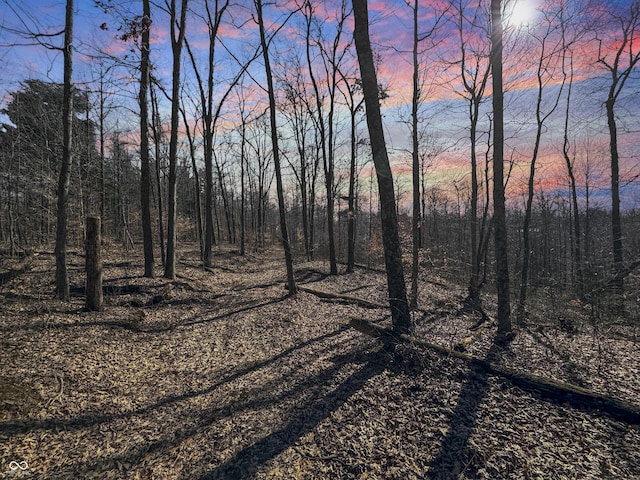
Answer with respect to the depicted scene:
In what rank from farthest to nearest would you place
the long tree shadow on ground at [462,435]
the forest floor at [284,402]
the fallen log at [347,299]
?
the fallen log at [347,299] → the forest floor at [284,402] → the long tree shadow on ground at [462,435]

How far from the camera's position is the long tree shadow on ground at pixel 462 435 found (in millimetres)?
3129

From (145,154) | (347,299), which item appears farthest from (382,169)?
(145,154)

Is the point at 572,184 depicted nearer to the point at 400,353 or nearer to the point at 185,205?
the point at 400,353

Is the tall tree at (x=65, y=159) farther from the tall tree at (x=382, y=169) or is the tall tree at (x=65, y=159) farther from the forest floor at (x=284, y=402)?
the tall tree at (x=382, y=169)

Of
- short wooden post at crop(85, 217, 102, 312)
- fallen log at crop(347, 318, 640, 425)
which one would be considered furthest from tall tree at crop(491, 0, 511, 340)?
short wooden post at crop(85, 217, 102, 312)

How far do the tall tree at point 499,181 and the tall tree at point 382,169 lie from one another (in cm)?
259

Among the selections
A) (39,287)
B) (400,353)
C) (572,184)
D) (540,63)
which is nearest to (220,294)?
(39,287)

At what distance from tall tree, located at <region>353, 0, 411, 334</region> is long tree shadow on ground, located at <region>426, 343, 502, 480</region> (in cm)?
150

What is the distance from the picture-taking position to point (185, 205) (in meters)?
40.0

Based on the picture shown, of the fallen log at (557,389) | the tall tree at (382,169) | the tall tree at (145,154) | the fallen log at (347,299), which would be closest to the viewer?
the fallen log at (557,389)

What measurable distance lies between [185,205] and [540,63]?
1515 inches

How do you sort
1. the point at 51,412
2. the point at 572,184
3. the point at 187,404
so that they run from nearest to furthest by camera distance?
the point at 51,412 → the point at 187,404 → the point at 572,184

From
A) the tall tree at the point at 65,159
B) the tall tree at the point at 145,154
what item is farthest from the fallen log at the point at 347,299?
the tall tree at the point at 65,159

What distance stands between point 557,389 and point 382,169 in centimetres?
444
